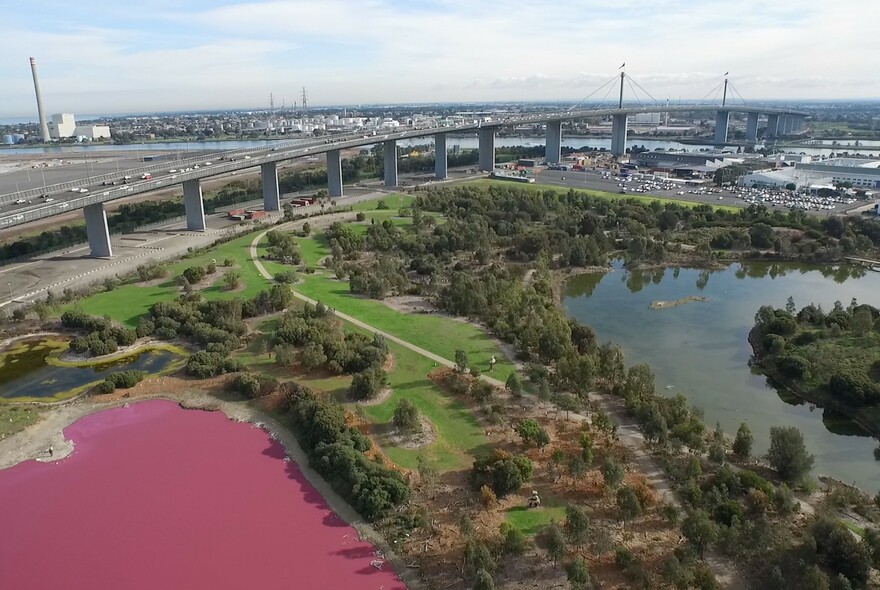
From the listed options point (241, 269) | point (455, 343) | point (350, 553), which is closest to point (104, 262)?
point (241, 269)

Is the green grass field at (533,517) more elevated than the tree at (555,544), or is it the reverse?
the tree at (555,544)

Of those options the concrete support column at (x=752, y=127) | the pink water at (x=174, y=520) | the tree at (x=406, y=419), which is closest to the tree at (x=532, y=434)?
the tree at (x=406, y=419)

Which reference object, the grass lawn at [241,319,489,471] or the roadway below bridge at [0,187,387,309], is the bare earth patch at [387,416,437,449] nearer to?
the grass lawn at [241,319,489,471]

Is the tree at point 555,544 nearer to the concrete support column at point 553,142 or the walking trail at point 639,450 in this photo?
the walking trail at point 639,450

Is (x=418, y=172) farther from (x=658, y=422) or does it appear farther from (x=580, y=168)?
(x=658, y=422)

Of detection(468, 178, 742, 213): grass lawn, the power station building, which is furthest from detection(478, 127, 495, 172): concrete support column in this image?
the power station building

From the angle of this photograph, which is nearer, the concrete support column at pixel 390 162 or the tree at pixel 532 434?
the tree at pixel 532 434
